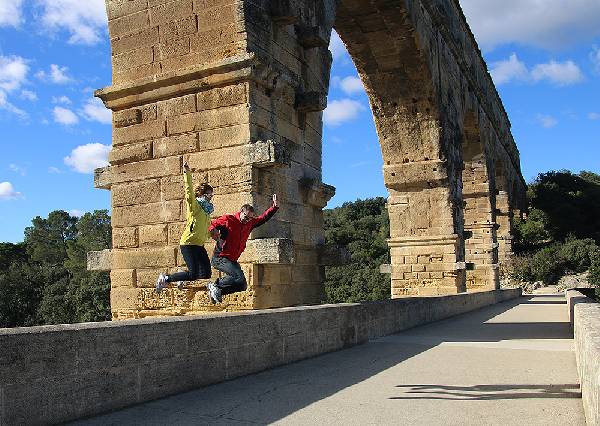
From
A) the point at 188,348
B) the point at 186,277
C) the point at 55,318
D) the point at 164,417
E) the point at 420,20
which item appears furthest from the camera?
the point at 55,318

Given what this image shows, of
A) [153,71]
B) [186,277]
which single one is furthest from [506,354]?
[153,71]

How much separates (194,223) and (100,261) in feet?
7.85

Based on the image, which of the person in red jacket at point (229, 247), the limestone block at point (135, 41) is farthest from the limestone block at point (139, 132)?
the person in red jacket at point (229, 247)

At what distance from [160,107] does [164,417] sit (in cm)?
396

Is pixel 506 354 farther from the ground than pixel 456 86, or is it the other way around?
pixel 456 86

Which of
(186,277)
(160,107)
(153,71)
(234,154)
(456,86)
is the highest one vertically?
(456,86)

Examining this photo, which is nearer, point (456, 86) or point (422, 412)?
point (422, 412)

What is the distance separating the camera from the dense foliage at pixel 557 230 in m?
28.0

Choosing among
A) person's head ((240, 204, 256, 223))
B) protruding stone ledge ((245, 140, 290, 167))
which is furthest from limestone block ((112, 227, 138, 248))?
person's head ((240, 204, 256, 223))

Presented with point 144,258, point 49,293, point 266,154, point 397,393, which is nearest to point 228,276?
point 266,154

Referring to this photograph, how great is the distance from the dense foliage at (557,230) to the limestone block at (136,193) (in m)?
23.6

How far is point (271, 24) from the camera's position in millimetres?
5977

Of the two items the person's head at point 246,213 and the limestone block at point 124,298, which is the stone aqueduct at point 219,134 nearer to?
the limestone block at point 124,298

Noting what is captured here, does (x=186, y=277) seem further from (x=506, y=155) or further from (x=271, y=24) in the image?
(x=506, y=155)
